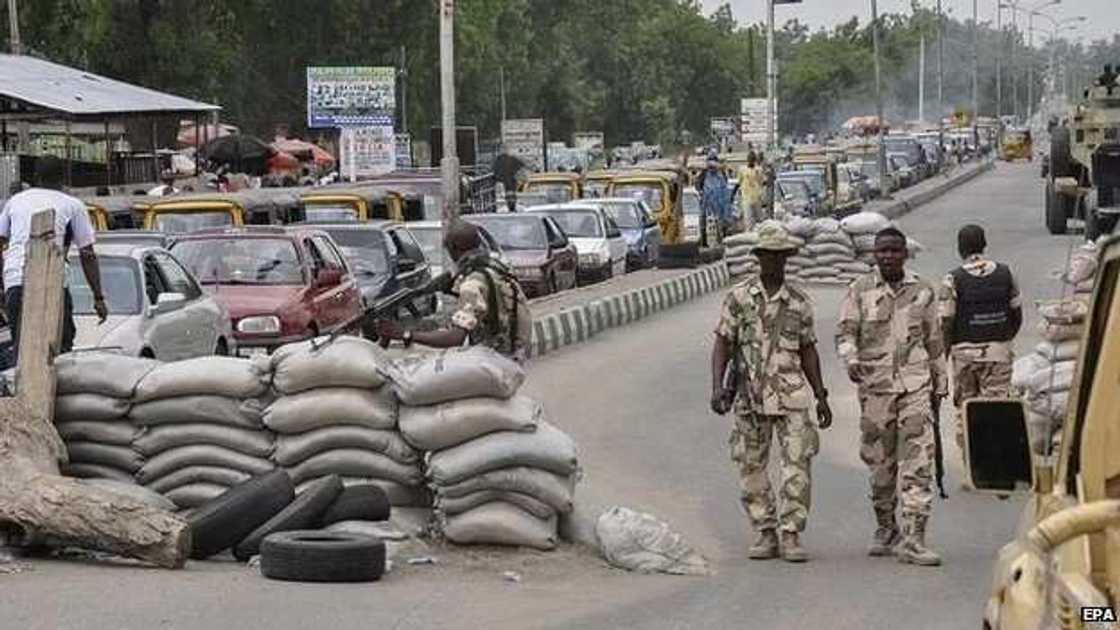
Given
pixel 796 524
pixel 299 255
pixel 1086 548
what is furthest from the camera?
pixel 299 255

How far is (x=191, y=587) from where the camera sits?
1034cm

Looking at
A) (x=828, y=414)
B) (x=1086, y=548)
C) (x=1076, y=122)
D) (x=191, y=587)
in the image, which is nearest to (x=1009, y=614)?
(x=1086, y=548)

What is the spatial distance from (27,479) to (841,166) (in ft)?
176

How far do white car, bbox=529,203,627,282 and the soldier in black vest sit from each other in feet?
69.0

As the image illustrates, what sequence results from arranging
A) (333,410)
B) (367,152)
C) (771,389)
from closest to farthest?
(771,389)
(333,410)
(367,152)

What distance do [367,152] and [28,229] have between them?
38.1 meters

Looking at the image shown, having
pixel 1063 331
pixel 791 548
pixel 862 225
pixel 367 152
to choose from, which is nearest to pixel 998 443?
pixel 791 548

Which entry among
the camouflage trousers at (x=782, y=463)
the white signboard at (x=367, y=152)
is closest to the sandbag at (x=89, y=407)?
the camouflage trousers at (x=782, y=463)

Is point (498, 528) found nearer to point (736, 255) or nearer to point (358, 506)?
point (358, 506)

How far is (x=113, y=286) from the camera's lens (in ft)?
59.8

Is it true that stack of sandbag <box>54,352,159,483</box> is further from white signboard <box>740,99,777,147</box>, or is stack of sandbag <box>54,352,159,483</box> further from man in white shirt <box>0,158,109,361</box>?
white signboard <box>740,99,777,147</box>

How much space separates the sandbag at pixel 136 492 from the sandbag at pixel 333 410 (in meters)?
0.69

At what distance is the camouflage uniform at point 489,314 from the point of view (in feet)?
39.5

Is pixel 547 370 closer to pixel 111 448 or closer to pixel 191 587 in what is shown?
pixel 111 448
